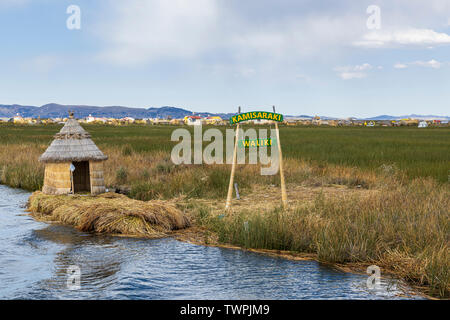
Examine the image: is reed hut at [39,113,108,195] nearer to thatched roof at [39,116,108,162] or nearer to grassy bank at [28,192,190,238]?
thatched roof at [39,116,108,162]

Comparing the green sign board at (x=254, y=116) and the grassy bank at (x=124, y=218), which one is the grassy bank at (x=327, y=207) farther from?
the green sign board at (x=254, y=116)

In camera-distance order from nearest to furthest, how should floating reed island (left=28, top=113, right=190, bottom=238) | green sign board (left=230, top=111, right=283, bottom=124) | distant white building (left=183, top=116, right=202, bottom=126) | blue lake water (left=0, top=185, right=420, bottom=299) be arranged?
blue lake water (left=0, top=185, right=420, bottom=299) → floating reed island (left=28, top=113, right=190, bottom=238) → green sign board (left=230, top=111, right=283, bottom=124) → distant white building (left=183, top=116, right=202, bottom=126)

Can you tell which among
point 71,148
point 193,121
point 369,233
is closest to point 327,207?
point 369,233

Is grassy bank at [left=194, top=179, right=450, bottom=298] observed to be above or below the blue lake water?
above

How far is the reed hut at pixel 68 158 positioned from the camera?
50.7ft

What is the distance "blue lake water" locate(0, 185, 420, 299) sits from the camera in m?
8.10

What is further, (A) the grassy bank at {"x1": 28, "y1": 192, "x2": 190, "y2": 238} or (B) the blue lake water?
(A) the grassy bank at {"x1": 28, "y1": 192, "x2": 190, "y2": 238}

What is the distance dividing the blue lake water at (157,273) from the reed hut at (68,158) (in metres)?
4.00

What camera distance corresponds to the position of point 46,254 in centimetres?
1050

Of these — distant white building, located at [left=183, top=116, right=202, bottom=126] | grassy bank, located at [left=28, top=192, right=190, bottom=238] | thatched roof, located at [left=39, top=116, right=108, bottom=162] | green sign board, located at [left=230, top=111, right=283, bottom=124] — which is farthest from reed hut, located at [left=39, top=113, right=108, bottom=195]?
distant white building, located at [left=183, top=116, right=202, bottom=126]

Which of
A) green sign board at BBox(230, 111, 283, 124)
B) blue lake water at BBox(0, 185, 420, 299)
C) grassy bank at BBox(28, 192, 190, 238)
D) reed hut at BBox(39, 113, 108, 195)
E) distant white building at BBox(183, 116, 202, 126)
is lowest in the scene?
blue lake water at BBox(0, 185, 420, 299)

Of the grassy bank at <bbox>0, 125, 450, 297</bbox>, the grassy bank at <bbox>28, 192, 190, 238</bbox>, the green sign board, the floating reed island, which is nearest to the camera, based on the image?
the grassy bank at <bbox>0, 125, 450, 297</bbox>

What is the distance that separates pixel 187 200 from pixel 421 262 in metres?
8.50
